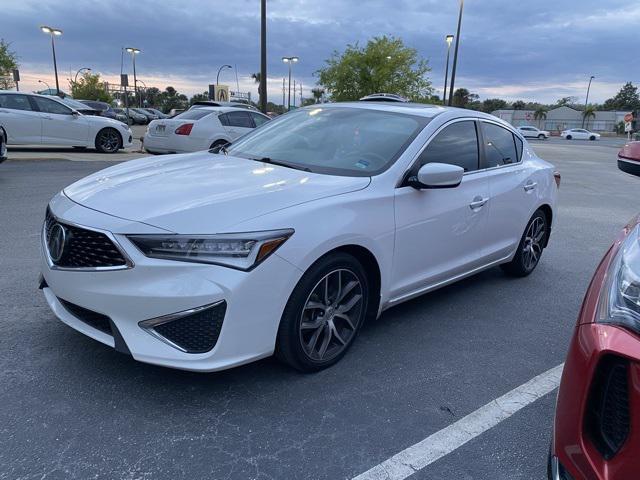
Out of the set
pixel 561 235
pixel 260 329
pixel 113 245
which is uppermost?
pixel 113 245

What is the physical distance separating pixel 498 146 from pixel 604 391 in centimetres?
340

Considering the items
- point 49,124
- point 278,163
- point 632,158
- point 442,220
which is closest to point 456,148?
point 442,220

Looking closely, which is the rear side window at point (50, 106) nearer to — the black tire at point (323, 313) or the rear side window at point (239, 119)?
the rear side window at point (239, 119)

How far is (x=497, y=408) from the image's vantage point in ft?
9.62

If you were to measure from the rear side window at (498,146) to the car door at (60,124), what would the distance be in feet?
40.2

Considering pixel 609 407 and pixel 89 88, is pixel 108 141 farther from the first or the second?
pixel 89 88

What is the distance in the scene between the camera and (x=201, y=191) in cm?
300

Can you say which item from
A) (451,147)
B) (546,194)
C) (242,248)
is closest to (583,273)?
(546,194)

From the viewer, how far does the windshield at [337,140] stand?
360cm

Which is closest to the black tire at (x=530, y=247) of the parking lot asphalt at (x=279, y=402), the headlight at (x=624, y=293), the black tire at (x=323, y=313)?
the parking lot asphalt at (x=279, y=402)

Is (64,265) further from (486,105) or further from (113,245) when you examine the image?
(486,105)

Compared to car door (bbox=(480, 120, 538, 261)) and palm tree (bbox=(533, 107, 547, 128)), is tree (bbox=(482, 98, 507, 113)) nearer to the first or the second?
palm tree (bbox=(533, 107, 547, 128))

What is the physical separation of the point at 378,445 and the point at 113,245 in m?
1.63

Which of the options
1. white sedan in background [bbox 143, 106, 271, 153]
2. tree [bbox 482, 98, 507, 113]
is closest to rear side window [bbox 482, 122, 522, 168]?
white sedan in background [bbox 143, 106, 271, 153]
